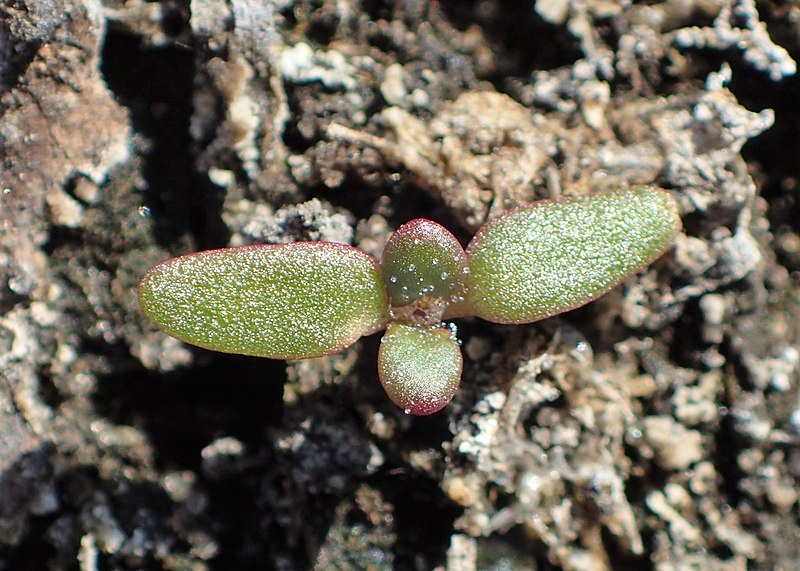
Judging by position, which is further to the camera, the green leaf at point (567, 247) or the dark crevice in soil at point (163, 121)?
the dark crevice in soil at point (163, 121)

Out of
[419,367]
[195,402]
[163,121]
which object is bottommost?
[195,402]

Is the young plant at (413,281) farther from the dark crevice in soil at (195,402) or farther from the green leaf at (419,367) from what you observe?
the dark crevice in soil at (195,402)

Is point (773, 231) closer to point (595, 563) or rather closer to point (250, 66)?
point (595, 563)

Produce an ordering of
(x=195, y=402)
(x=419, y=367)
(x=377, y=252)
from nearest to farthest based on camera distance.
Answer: (x=419, y=367)
(x=377, y=252)
(x=195, y=402)

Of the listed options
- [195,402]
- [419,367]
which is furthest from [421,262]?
[195,402]

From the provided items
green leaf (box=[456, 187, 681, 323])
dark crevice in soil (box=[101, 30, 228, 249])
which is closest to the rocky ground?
dark crevice in soil (box=[101, 30, 228, 249])

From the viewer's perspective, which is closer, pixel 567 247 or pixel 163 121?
pixel 567 247

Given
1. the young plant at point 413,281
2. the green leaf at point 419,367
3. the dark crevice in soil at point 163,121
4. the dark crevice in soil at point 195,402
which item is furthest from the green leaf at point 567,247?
the dark crevice in soil at point 163,121

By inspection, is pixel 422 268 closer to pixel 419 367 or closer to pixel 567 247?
pixel 419 367
